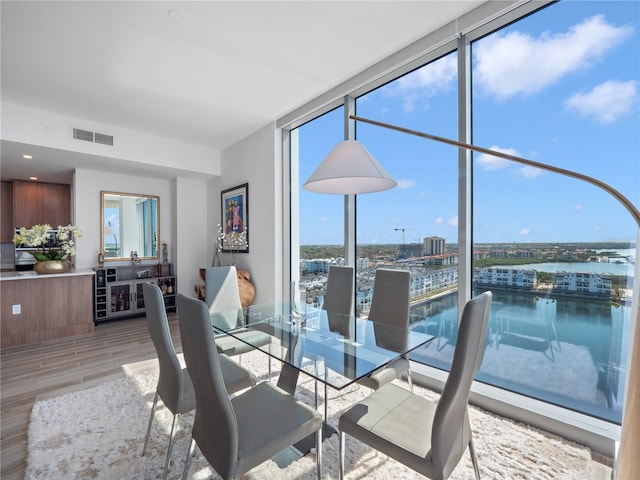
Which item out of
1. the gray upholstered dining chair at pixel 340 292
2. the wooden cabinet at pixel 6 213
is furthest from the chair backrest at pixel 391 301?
the wooden cabinet at pixel 6 213

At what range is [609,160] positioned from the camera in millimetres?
1878

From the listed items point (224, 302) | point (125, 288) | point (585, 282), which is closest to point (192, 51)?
point (224, 302)

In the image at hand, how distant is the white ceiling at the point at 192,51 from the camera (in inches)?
86.1

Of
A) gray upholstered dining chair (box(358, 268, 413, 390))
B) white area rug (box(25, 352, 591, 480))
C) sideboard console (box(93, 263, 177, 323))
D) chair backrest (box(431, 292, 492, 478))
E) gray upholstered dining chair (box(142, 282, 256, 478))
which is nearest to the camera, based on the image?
chair backrest (box(431, 292, 492, 478))

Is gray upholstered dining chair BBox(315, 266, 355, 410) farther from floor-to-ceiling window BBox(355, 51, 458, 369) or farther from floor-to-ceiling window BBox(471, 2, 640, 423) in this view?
floor-to-ceiling window BBox(471, 2, 640, 423)

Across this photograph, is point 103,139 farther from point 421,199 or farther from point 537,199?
point 537,199

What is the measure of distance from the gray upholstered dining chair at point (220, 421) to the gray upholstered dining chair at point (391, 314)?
71 centimetres

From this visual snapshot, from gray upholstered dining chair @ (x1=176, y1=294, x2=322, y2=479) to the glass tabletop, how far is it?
25cm

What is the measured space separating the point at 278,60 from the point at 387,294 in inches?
90.6

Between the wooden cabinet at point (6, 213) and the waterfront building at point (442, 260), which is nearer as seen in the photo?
the waterfront building at point (442, 260)

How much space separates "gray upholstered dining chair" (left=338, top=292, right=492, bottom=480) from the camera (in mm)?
1105

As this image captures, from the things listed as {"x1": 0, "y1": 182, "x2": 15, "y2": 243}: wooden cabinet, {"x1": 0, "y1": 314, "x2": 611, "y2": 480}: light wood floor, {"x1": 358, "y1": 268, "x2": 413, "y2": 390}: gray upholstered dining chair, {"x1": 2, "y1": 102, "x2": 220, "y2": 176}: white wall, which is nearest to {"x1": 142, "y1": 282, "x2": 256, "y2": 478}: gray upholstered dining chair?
{"x1": 0, "y1": 314, "x2": 611, "y2": 480}: light wood floor

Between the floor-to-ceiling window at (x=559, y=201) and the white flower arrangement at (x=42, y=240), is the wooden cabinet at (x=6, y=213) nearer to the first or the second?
the white flower arrangement at (x=42, y=240)

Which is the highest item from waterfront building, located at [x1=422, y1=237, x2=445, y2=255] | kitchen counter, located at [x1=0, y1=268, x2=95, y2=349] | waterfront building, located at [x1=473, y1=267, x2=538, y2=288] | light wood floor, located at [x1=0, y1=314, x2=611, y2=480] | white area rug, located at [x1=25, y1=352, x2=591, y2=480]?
waterfront building, located at [x1=422, y1=237, x2=445, y2=255]
